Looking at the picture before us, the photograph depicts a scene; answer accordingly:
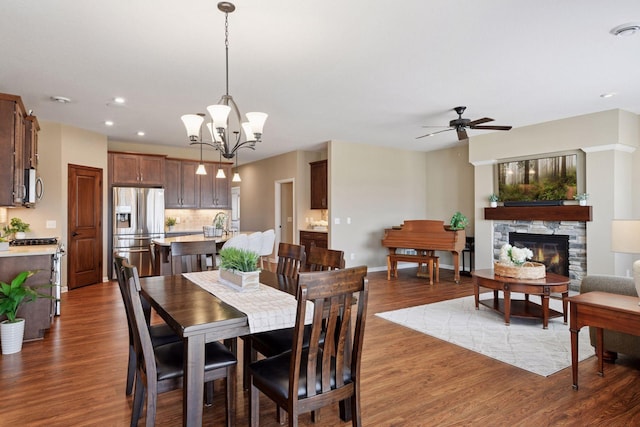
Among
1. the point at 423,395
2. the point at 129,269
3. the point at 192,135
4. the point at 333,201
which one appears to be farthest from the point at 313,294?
the point at 333,201

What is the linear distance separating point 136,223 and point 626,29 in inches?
285

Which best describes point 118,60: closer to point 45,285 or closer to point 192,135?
point 192,135

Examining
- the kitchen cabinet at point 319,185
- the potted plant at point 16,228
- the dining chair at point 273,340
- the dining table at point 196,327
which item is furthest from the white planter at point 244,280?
the kitchen cabinet at point 319,185

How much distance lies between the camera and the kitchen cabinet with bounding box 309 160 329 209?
25.3ft

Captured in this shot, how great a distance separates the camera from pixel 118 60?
3400mm

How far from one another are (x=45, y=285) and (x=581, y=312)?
4551 mm

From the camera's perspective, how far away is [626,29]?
9.44ft

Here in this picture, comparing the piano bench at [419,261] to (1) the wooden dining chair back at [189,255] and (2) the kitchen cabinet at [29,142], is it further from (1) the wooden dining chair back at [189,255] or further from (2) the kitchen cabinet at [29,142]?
(2) the kitchen cabinet at [29,142]

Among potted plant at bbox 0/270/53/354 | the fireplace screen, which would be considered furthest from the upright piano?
potted plant at bbox 0/270/53/354

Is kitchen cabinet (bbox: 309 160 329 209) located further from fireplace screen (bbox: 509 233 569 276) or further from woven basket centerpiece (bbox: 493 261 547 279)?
woven basket centerpiece (bbox: 493 261 547 279)

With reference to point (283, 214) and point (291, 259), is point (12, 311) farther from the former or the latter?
point (283, 214)

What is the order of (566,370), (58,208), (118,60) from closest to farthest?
(566,370)
(118,60)
(58,208)

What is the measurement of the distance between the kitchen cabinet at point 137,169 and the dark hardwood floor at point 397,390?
3.89 meters

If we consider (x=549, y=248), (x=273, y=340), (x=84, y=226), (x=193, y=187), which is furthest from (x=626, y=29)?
(x=84, y=226)
